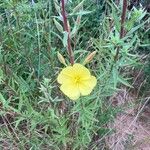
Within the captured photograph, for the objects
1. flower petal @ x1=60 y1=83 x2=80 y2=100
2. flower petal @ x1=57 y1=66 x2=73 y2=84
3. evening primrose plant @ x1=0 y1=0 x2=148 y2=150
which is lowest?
evening primrose plant @ x1=0 y1=0 x2=148 y2=150

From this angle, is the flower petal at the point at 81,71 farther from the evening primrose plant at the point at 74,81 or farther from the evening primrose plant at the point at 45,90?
the evening primrose plant at the point at 45,90

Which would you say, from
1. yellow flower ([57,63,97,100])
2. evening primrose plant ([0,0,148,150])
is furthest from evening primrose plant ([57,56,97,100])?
evening primrose plant ([0,0,148,150])

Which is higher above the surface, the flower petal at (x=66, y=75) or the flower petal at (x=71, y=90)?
the flower petal at (x=66, y=75)

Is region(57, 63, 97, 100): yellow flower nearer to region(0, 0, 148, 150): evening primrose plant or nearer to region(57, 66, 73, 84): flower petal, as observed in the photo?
region(57, 66, 73, 84): flower petal

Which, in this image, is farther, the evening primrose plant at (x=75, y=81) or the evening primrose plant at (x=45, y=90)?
the evening primrose plant at (x=45, y=90)

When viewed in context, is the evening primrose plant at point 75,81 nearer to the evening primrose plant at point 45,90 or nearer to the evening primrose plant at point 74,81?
the evening primrose plant at point 74,81

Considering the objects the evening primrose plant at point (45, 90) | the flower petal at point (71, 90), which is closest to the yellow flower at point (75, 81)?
the flower petal at point (71, 90)

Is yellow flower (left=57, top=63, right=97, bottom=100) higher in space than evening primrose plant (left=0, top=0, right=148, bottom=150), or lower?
higher

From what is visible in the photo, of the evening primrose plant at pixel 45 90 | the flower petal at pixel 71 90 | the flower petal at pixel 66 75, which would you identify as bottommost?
the evening primrose plant at pixel 45 90
